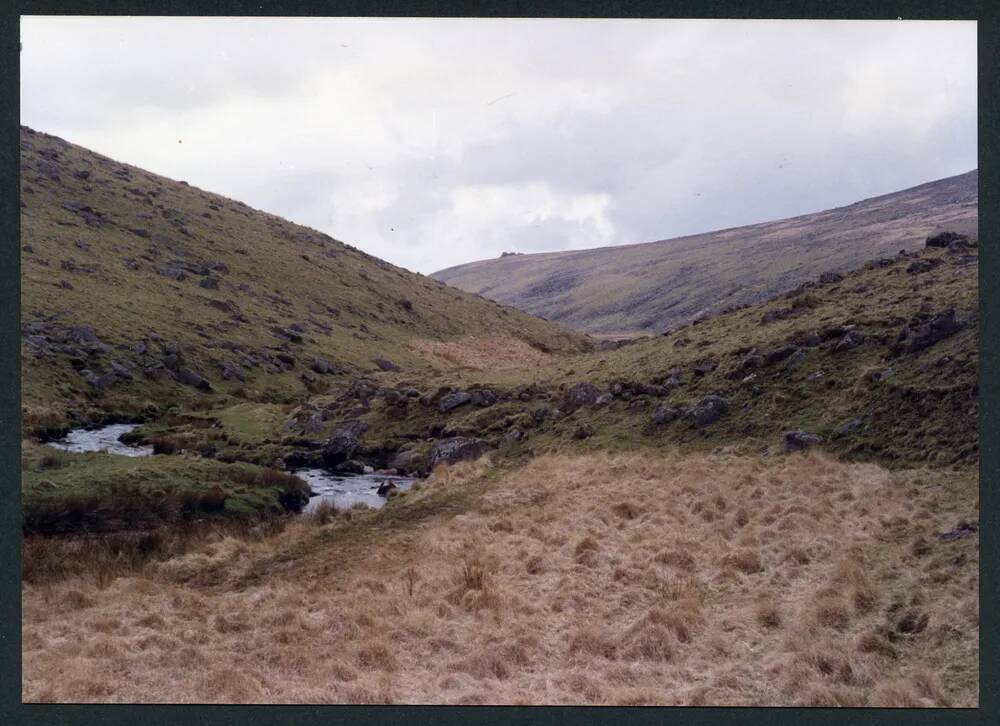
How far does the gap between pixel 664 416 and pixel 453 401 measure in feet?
29.9

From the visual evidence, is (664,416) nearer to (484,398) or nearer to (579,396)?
(579,396)

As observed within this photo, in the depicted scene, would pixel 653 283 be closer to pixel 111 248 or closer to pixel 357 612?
pixel 111 248

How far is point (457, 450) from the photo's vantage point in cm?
2091

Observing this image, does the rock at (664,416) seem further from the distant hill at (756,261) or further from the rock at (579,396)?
the distant hill at (756,261)

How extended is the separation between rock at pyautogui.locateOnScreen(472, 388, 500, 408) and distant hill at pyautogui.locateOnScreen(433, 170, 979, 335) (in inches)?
2518

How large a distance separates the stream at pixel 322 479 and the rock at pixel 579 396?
19.4ft

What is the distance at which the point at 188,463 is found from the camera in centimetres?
1800

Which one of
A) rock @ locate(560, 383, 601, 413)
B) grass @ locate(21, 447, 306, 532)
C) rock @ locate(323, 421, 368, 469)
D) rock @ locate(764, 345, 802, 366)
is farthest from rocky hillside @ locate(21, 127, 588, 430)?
rock @ locate(764, 345, 802, 366)

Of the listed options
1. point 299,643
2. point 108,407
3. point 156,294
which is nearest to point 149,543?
point 299,643

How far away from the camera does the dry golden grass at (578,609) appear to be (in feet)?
29.7

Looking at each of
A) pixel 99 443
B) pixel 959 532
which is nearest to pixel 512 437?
pixel 959 532

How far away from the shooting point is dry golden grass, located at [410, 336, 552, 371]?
155 ft

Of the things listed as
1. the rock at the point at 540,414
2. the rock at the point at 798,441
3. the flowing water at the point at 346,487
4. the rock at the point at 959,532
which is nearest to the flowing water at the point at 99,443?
the flowing water at the point at 346,487
